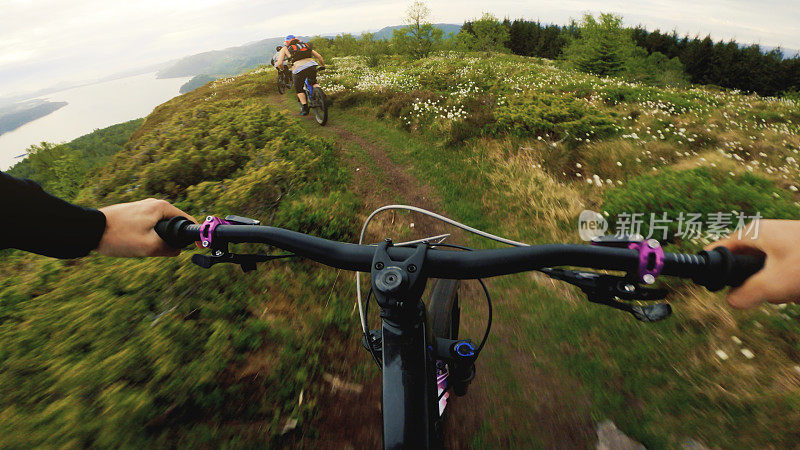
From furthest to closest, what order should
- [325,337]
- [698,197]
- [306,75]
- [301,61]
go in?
[301,61], [306,75], [698,197], [325,337]

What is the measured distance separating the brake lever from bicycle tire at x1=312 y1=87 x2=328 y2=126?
11.6 metres

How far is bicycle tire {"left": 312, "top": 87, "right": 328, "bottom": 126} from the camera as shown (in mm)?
11227

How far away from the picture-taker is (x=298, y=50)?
11.3 meters

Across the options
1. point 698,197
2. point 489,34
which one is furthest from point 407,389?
point 489,34

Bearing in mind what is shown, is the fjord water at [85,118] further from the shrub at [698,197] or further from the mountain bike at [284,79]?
the shrub at [698,197]

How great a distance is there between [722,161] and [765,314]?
3.35 m

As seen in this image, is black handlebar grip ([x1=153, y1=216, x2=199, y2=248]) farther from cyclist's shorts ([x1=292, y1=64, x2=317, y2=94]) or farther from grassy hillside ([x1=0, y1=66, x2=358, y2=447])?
cyclist's shorts ([x1=292, y1=64, x2=317, y2=94])

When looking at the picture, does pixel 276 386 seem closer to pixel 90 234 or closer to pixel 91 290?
pixel 90 234

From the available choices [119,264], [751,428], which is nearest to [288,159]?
[119,264]

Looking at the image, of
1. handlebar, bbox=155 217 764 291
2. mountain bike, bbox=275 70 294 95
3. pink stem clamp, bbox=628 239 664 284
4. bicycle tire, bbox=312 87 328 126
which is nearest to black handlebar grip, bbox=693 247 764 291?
handlebar, bbox=155 217 764 291

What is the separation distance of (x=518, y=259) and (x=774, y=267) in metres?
0.89

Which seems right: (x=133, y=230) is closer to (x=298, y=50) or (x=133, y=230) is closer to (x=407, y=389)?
(x=407, y=389)

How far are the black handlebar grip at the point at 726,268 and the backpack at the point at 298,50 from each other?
12.8 m

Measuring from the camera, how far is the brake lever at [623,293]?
1146mm
